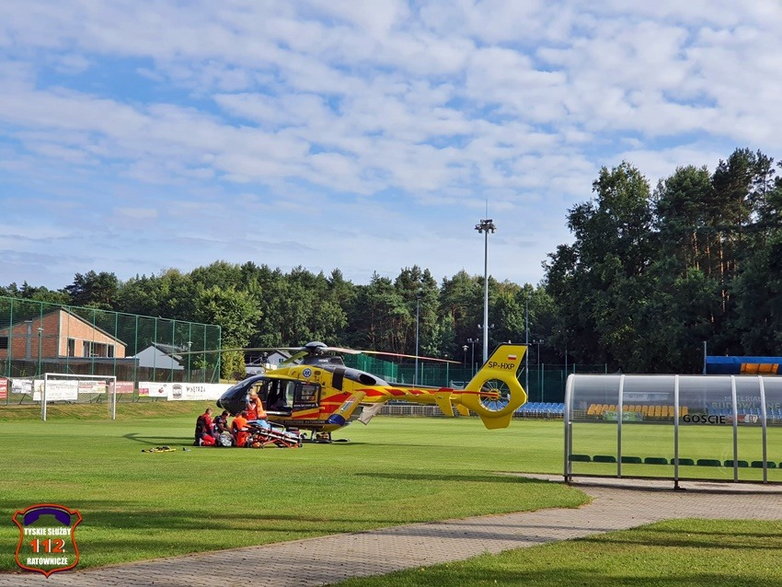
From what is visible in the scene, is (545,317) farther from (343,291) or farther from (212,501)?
(212,501)

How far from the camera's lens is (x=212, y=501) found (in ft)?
46.0

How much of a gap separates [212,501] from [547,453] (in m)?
15.5

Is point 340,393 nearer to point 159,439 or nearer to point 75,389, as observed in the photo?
point 159,439

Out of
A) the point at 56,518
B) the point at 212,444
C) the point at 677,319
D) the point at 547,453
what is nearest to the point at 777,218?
the point at 677,319

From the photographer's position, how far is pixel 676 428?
59.3ft

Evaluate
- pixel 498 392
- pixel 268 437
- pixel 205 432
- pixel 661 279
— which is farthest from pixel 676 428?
pixel 661 279

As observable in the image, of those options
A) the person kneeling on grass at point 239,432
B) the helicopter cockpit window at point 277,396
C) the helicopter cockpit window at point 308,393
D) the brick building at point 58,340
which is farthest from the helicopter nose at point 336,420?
the brick building at point 58,340

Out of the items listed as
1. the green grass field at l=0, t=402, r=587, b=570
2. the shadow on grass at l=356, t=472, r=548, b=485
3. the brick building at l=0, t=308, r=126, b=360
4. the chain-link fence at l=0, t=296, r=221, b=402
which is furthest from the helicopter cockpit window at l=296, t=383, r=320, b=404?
the brick building at l=0, t=308, r=126, b=360

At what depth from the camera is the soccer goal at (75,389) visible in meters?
45.8

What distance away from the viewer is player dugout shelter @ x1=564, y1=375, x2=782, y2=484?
58.9 ft

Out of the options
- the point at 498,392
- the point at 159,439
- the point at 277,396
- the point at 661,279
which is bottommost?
the point at 159,439

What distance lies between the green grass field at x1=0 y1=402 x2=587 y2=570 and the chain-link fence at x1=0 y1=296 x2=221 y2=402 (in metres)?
19.7

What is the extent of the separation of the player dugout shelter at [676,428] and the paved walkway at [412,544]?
4.28ft

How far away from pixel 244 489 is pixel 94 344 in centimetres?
4300
